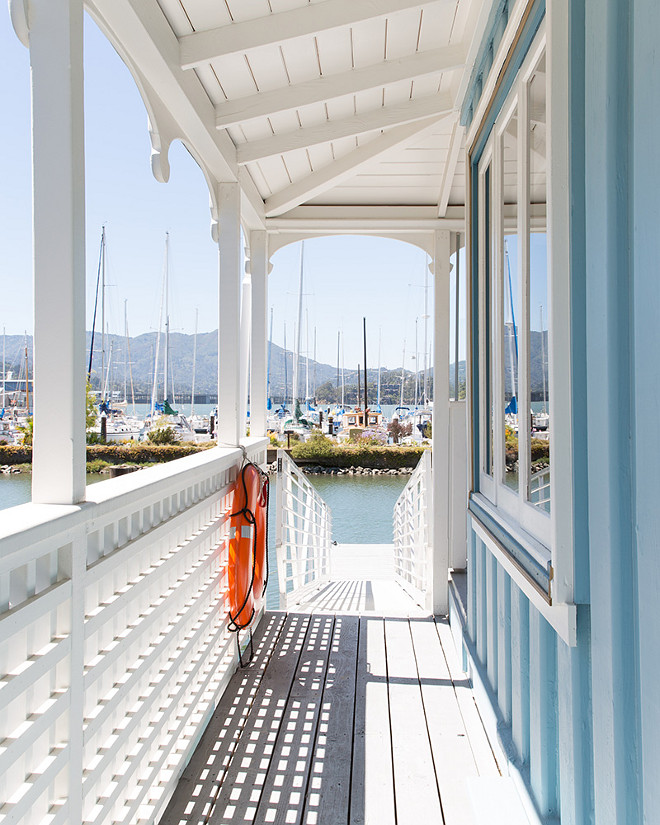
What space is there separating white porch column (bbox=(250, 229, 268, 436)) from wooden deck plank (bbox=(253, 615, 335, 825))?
4.84 feet

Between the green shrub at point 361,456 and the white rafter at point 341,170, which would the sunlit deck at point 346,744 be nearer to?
the white rafter at point 341,170

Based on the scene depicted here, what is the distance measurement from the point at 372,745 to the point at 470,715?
1.48 ft

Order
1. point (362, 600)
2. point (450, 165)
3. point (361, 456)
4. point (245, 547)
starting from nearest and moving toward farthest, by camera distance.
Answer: point (245, 547)
point (450, 165)
point (362, 600)
point (361, 456)

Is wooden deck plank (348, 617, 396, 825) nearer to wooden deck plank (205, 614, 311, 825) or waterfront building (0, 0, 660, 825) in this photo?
waterfront building (0, 0, 660, 825)

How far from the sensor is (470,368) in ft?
9.12

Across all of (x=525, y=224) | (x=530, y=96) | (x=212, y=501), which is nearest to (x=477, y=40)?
(x=530, y=96)

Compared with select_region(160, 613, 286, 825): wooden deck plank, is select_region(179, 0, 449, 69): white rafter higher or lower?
higher

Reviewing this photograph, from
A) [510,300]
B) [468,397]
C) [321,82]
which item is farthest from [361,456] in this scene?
[510,300]

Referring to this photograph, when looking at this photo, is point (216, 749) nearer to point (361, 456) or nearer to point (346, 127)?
Answer: point (346, 127)

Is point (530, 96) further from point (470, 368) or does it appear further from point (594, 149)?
point (470, 368)

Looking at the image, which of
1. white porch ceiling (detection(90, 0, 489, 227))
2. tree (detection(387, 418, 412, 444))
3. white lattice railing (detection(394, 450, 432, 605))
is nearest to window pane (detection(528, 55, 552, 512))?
white porch ceiling (detection(90, 0, 489, 227))

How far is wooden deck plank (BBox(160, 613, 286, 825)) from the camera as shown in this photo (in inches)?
74.2

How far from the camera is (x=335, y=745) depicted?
7.41 feet

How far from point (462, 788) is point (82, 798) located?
4.08ft
